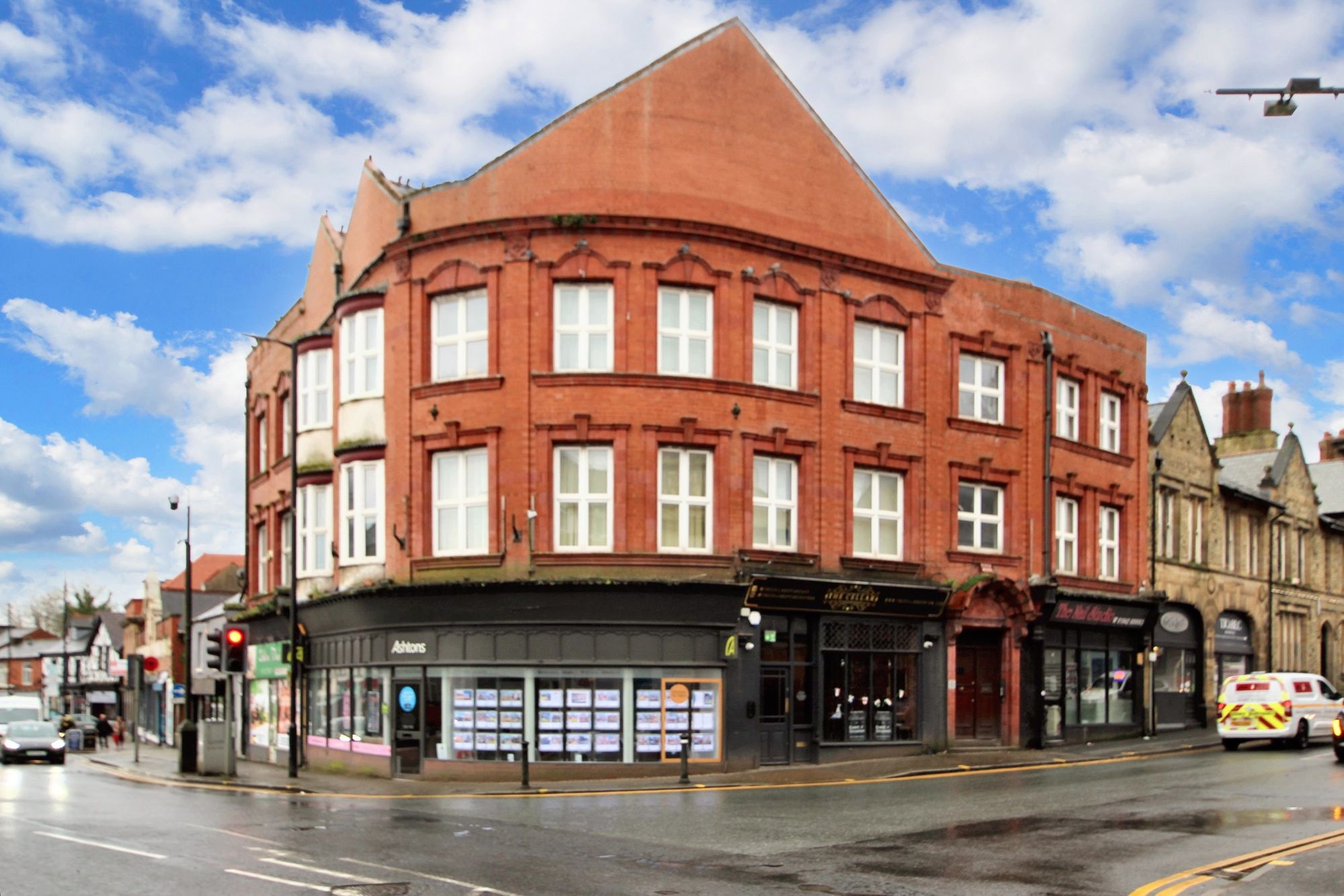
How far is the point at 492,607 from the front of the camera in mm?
28203

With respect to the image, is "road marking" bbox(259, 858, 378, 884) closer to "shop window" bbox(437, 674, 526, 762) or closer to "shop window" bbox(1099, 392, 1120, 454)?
"shop window" bbox(437, 674, 526, 762)

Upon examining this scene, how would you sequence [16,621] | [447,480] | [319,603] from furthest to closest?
[16,621] < [319,603] < [447,480]

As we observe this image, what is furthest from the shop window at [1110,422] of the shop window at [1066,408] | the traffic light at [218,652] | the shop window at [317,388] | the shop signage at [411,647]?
the traffic light at [218,652]

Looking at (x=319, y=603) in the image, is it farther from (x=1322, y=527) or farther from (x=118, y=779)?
(x=1322, y=527)

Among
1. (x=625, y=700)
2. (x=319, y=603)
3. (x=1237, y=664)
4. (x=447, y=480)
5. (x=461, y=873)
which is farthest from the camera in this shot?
(x=1237, y=664)

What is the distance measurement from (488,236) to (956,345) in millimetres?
12029

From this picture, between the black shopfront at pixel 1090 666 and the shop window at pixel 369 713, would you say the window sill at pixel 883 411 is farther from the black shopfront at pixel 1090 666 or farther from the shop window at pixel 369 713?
the shop window at pixel 369 713

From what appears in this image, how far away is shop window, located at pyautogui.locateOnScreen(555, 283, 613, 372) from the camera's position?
29047mm

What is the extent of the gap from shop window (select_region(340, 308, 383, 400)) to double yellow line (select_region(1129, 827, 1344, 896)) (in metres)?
21.5

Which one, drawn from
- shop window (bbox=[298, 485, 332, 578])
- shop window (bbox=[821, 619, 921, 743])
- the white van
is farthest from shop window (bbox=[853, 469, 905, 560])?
the white van

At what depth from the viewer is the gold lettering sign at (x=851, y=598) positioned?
3034 centimetres

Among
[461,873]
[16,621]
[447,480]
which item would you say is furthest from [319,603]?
[16,621]

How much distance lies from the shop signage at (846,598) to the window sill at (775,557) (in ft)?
2.21

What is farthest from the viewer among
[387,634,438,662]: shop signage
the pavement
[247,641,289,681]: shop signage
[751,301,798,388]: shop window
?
[247,641,289,681]: shop signage
